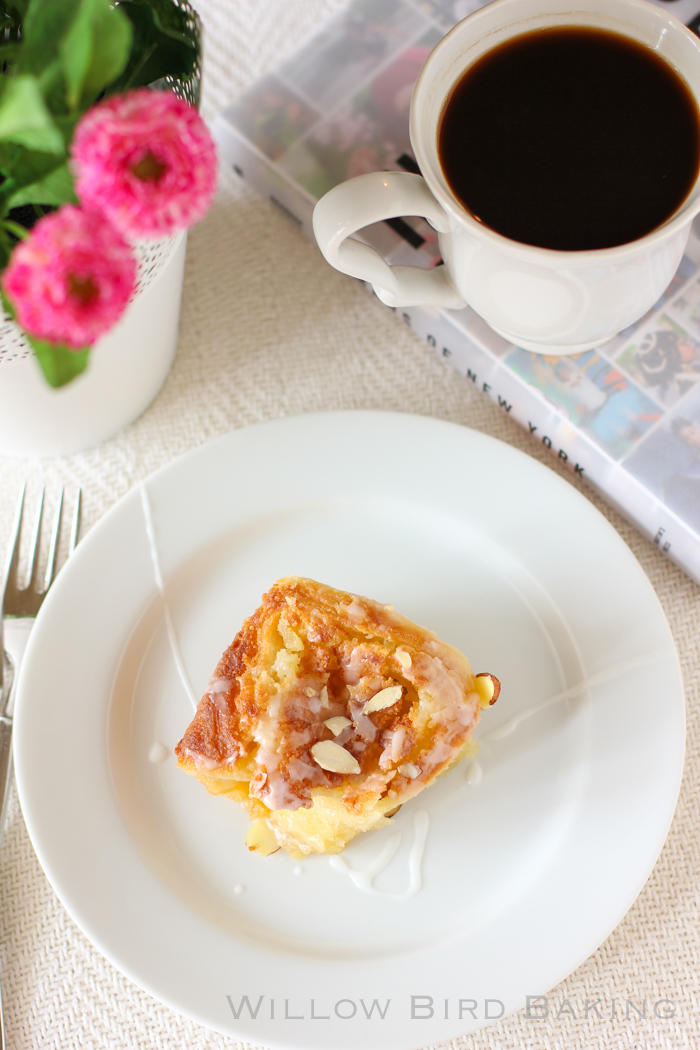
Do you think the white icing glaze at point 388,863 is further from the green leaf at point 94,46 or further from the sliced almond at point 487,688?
the green leaf at point 94,46

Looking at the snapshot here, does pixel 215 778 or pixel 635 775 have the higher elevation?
pixel 635 775

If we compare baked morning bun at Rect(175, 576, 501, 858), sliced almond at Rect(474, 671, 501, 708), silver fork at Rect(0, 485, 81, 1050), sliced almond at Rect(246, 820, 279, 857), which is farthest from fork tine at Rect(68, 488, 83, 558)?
sliced almond at Rect(474, 671, 501, 708)

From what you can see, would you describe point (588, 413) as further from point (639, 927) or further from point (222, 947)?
point (222, 947)

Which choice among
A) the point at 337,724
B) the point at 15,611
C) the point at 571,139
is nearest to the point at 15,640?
the point at 15,611

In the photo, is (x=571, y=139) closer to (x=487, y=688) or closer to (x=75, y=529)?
(x=487, y=688)

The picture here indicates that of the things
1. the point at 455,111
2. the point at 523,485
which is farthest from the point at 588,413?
the point at 455,111

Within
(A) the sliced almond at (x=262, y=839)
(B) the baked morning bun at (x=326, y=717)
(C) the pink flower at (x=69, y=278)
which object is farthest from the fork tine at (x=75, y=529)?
(C) the pink flower at (x=69, y=278)
